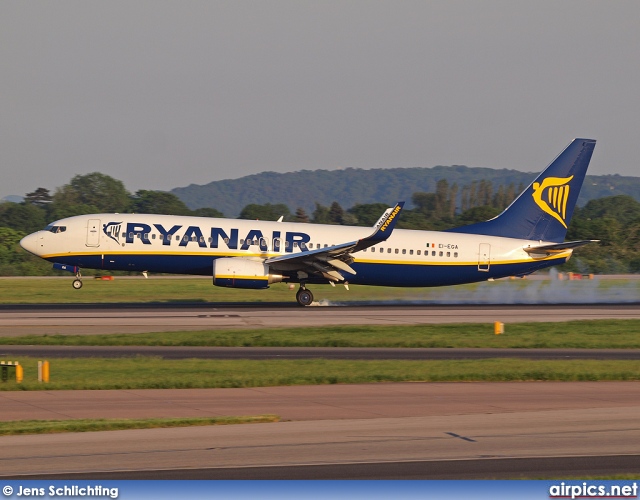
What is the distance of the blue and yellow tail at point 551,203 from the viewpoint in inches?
1807

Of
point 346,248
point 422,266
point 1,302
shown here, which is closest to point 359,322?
point 346,248

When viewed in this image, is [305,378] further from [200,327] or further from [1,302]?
[1,302]

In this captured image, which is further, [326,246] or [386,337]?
A: [326,246]

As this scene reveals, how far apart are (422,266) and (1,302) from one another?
22.6 metres

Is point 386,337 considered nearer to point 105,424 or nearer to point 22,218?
point 105,424

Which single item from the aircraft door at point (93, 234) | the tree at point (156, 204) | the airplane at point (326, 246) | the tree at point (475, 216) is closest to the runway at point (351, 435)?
the airplane at point (326, 246)

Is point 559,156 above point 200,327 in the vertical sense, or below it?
above

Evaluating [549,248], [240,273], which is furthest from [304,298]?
[549,248]

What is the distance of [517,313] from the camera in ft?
135

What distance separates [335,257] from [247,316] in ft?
19.2

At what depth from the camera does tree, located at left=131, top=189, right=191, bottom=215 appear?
12569cm

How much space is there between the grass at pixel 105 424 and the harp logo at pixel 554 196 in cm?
3219

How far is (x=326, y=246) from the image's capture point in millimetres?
43250

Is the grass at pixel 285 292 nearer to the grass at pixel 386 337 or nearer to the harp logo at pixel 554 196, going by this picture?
the harp logo at pixel 554 196
